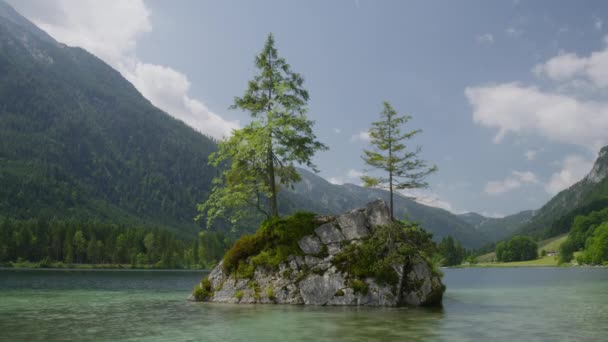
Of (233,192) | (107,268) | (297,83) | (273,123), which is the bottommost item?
(107,268)

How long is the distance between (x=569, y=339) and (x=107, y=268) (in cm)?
17476

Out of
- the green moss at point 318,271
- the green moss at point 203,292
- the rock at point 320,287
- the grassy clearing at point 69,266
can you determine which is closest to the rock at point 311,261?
the green moss at point 318,271

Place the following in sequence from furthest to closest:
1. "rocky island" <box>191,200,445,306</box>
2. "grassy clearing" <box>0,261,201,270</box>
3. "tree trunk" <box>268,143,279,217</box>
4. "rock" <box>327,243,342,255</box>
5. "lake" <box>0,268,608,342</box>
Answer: "grassy clearing" <box>0,261,201,270</box>, "tree trunk" <box>268,143,279,217</box>, "rock" <box>327,243,342,255</box>, "rocky island" <box>191,200,445,306</box>, "lake" <box>0,268,608,342</box>

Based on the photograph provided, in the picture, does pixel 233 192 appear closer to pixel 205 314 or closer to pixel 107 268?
pixel 205 314

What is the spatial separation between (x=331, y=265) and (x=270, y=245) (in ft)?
17.6

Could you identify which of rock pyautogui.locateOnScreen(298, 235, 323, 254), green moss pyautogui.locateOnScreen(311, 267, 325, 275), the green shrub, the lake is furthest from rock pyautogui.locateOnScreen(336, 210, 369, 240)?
the lake

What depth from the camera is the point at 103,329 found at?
20562 mm

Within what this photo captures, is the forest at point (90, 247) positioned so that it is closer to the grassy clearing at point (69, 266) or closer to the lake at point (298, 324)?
the grassy clearing at point (69, 266)

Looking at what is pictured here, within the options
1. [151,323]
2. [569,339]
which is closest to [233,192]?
[151,323]

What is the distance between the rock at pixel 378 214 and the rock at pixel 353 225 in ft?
1.84

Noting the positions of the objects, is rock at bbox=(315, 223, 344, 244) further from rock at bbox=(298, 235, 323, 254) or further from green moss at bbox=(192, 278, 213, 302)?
green moss at bbox=(192, 278, 213, 302)

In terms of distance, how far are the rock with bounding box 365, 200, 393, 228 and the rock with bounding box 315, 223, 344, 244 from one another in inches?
112

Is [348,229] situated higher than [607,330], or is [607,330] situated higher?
[348,229]

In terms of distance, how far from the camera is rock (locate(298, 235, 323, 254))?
34.3 metres
